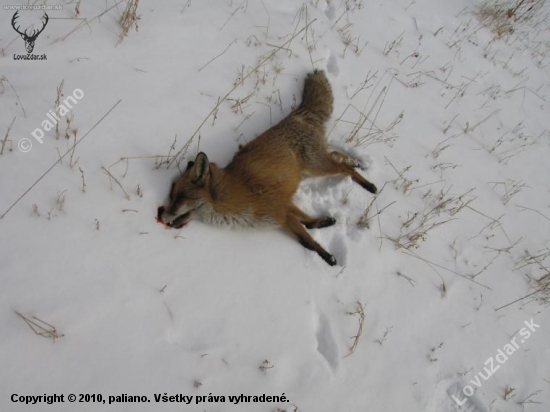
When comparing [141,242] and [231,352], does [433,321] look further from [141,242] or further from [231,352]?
[141,242]

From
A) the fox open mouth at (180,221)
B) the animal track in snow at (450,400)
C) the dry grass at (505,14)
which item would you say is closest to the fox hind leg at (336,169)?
the fox open mouth at (180,221)

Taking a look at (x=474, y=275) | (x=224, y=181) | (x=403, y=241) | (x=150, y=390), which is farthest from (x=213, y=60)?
(x=474, y=275)

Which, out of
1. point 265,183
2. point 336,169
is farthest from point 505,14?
Result: point 265,183

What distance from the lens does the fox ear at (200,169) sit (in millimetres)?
3041

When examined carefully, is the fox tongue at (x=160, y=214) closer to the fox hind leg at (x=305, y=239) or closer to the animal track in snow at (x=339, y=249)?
the fox hind leg at (x=305, y=239)

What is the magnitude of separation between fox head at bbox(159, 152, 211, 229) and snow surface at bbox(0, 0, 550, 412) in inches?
5.1

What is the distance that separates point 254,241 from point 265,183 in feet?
2.06

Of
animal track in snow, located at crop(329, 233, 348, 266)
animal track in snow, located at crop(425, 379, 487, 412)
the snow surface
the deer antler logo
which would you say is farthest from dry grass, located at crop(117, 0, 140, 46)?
animal track in snow, located at crop(425, 379, 487, 412)

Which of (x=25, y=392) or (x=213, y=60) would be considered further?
(x=213, y=60)

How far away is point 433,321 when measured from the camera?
11.1 ft

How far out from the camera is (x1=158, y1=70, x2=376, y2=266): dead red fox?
3215mm

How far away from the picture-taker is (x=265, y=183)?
11.6ft

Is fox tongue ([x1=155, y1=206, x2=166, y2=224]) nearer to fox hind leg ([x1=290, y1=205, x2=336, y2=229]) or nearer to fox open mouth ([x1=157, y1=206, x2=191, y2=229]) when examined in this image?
fox open mouth ([x1=157, y1=206, x2=191, y2=229])

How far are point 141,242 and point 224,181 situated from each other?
994 millimetres
